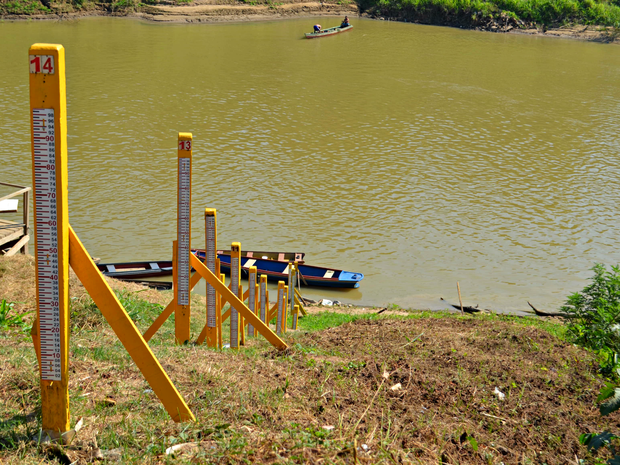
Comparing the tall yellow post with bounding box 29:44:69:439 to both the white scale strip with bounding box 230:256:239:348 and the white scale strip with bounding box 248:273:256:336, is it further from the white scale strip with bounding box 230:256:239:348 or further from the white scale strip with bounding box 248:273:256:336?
the white scale strip with bounding box 248:273:256:336

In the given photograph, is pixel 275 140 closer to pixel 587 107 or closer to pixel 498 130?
pixel 498 130

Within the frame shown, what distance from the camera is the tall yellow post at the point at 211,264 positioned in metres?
6.79

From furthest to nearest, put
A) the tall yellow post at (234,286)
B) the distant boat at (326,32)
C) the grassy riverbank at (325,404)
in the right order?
the distant boat at (326,32), the tall yellow post at (234,286), the grassy riverbank at (325,404)

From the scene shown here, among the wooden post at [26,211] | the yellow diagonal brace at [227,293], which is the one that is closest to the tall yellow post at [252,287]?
the yellow diagonal brace at [227,293]

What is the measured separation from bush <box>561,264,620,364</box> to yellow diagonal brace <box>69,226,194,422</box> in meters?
5.41

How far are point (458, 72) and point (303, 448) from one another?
46.0 m

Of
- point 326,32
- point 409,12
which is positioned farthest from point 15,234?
point 409,12

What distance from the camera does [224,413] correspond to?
4.64 metres

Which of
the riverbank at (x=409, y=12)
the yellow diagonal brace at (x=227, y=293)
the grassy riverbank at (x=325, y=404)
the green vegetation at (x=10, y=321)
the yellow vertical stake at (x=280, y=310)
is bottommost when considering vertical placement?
the yellow vertical stake at (x=280, y=310)

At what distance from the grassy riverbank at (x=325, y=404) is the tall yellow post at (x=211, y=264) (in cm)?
69

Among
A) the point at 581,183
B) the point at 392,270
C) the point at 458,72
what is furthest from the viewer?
the point at 458,72

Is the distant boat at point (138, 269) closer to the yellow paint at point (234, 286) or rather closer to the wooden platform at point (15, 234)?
the wooden platform at point (15, 234)

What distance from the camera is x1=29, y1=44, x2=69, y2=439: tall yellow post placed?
3523 millimetres

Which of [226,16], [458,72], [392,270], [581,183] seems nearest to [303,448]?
[392,270]
